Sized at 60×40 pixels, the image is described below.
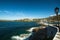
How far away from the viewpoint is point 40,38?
34906 millimetres

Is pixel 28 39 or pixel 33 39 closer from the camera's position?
pixel 28 39

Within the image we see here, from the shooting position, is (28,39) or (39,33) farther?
(39,33)

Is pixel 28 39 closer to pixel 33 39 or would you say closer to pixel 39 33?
pixel 33 39

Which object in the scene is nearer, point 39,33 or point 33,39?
point 33,39

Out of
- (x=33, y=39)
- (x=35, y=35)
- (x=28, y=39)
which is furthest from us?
(x=35, y=35)

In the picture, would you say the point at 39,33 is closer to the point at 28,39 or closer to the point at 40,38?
the point at 40,38

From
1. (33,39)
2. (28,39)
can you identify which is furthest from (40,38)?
(28,39)

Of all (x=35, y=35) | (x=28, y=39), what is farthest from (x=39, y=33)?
(x=28, y=39)

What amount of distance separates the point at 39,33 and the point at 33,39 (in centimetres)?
391

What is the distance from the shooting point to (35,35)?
36750mm

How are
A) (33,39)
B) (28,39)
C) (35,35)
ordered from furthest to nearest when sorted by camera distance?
1. (35,35)
2. (33,39)
3. (28,39)

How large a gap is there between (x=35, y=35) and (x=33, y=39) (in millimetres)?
2532

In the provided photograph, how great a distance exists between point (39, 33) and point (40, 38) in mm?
2847

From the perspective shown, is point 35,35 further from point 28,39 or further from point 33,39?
point 28,39
